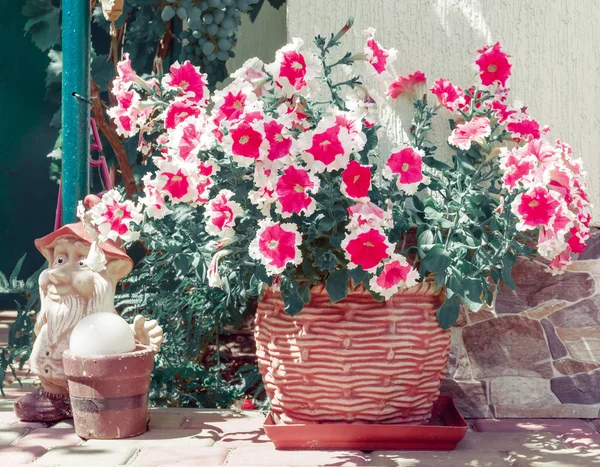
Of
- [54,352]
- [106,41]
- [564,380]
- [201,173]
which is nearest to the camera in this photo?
[201,173]

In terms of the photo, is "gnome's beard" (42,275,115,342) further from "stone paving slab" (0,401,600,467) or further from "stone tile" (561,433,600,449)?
"stone tile" (561,433,600,449)

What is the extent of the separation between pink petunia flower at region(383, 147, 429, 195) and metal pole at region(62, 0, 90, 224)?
4.08 feet

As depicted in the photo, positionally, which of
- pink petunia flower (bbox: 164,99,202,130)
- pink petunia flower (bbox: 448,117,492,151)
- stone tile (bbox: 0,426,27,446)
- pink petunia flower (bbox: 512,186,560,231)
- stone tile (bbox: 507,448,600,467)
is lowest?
stone tile (bbox: 507,448,600,467)

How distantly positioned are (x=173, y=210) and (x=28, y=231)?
9.18 ft

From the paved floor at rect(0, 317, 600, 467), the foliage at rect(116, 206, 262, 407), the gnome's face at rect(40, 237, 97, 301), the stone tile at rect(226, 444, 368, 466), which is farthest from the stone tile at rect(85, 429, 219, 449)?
the gnome's face at rect(40, 237, 97, 301)

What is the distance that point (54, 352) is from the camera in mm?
2943

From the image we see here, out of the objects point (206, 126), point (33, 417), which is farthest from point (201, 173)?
point (33, 417)

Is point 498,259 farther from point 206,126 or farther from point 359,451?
point 206,126

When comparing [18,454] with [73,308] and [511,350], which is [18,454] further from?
[511,350]

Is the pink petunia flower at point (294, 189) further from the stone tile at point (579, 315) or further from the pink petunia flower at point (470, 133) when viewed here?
the stone tile at point (579, 315)

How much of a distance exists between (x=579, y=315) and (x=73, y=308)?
185cm

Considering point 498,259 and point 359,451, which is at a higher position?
point 498,259

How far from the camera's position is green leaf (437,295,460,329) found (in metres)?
2.69

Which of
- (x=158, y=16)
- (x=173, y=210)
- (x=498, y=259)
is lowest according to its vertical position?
(x=498, y=259)
